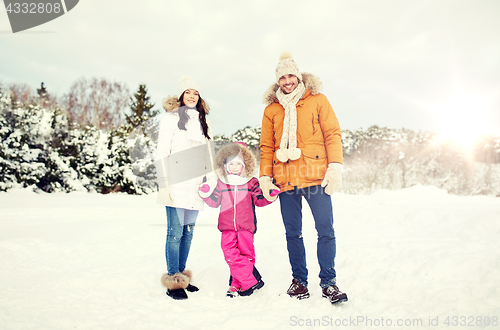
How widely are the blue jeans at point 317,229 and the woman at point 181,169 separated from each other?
901 mm

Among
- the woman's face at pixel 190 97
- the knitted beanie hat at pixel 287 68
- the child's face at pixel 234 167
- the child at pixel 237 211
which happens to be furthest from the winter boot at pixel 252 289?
the knitted beanie hat at pixel 287 68

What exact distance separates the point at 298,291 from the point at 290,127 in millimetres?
1492

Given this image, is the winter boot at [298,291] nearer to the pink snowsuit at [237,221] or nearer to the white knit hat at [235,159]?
the pink snowsuit at [237,221]

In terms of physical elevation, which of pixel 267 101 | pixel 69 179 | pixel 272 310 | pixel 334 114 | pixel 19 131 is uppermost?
pixel 19 131

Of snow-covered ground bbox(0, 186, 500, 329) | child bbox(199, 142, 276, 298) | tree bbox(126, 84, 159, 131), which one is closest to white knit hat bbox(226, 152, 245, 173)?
child bbox(199, 142, 276, 298)

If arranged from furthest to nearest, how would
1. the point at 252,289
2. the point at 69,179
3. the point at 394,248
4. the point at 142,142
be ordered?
the point at 142,142 < the point at 69,179 < the point at 394,248 < the point at 252,289

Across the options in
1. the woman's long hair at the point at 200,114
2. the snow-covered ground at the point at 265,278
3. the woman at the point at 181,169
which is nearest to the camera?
the snow-covered ground at the point at 265,278

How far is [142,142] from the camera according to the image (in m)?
11.9

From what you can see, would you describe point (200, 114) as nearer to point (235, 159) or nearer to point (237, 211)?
point (235, 159)

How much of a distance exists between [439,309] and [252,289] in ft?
4.97

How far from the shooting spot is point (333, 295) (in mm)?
2463

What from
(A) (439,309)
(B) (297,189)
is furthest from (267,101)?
(A) (439,309)

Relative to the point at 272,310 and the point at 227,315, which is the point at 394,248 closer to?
the point at 272,310

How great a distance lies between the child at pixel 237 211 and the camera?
9.25 ft
